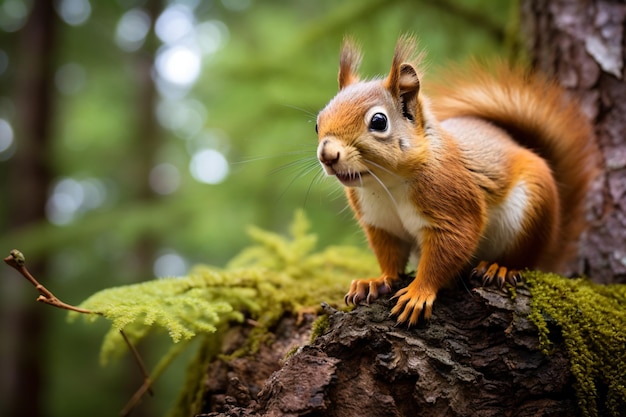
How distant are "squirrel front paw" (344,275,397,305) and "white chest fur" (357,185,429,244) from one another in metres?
0.20

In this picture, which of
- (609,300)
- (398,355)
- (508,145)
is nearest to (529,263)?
(609,300)

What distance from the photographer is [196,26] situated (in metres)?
7.23

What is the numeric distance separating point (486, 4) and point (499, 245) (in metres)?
1.87

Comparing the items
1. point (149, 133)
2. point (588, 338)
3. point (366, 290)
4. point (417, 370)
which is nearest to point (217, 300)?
point (366, 290)

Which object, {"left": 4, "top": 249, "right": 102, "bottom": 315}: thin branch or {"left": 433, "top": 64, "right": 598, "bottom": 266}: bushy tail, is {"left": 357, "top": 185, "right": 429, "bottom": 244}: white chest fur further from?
{"left": 4, "top": 249, "right": 102, "bottom": 315}: thin branch

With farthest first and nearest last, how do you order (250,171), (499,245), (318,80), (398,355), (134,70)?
(134,70) < (250,171) < (318,80) < (499,245) < (398,355)

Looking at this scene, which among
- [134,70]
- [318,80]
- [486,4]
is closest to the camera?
[486,4]

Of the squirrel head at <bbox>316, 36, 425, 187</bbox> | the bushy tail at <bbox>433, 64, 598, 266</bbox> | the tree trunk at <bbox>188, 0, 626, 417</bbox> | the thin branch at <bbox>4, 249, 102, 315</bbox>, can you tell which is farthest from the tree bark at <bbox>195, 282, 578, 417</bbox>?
the bushy tail at <bbox>433, 64, 598, 266</bbox>

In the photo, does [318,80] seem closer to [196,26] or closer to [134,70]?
[196,26]

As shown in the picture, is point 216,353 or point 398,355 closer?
point 398,355

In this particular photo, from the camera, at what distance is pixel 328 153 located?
1398 millimetres

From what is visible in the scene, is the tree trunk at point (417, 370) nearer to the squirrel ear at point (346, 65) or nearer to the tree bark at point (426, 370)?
the tree bark at point (426, 370)

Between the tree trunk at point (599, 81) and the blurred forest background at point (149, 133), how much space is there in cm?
33

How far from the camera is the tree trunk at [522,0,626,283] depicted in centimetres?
210
